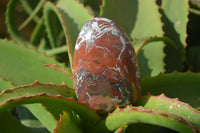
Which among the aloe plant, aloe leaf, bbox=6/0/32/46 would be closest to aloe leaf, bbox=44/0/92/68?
the aloe plant

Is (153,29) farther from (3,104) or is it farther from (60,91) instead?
(3,104)

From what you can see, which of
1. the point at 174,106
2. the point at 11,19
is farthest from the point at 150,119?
the point at 11,19

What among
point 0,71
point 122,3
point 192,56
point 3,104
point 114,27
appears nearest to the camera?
point 3,104

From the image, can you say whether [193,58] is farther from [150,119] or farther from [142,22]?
[150,119]

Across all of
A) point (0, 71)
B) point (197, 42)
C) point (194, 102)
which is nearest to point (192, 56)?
point (197, 42)

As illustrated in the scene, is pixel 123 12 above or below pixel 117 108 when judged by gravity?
above

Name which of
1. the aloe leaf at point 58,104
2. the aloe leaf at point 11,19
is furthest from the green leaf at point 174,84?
the aloe leaf at point 11,19

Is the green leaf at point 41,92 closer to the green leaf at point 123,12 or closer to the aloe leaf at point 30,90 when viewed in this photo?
the aloe leaf at point 30,90
